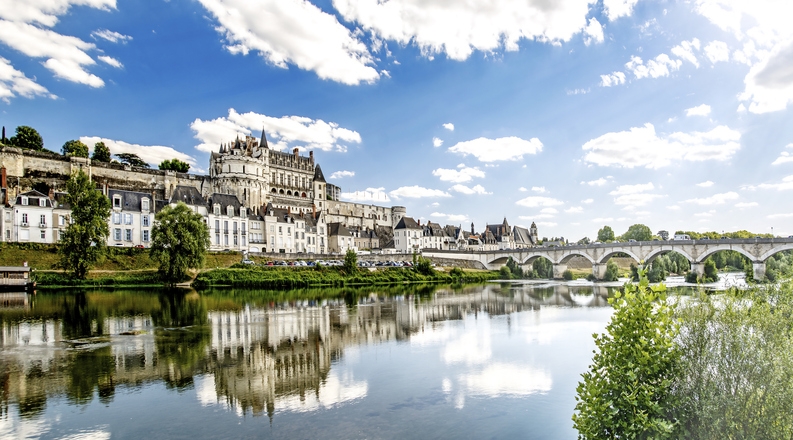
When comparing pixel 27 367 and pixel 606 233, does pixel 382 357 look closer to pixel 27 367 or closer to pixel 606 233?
pixel 27 367

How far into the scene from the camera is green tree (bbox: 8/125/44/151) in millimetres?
66938

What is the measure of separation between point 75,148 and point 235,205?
108 ft

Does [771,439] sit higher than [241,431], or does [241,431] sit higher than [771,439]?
[771,439]

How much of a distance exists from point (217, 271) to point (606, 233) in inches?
3880

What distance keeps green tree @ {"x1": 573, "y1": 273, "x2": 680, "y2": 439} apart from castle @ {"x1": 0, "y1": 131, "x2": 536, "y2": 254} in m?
47.7

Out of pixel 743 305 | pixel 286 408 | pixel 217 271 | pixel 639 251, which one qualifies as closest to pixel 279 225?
pixel 217 271

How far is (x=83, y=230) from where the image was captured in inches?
1419

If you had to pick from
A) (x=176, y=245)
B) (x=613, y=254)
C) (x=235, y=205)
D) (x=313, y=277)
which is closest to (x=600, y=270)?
(x=613, y=254)

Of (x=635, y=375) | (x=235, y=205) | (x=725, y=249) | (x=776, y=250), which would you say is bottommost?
(x=635, y=375)

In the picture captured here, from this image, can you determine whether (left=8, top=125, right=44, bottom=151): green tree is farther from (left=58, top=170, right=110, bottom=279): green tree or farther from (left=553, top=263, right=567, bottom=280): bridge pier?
(left=553, top=263, right=567, bottom=280): bridge pier

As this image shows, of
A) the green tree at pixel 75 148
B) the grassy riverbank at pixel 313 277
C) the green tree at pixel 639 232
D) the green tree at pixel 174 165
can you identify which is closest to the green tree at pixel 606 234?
the green tree at pixel 639 232

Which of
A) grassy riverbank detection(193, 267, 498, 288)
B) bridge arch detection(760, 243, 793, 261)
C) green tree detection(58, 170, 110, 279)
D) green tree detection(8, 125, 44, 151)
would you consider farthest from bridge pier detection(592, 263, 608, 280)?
green tree detection(8, 125, 44, 151)

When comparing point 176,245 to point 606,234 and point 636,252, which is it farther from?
point 606,234

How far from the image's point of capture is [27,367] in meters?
12.8
